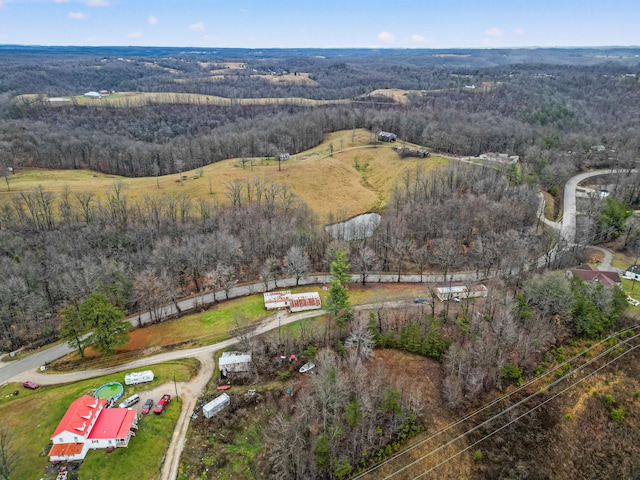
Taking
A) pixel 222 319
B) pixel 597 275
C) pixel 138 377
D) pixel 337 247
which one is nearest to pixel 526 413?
pixel 597 275

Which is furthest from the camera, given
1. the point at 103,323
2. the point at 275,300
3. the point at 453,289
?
the point at 453,289

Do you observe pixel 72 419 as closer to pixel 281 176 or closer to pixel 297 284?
pixel 297 284

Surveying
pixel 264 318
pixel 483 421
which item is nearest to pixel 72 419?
pixel 264 318

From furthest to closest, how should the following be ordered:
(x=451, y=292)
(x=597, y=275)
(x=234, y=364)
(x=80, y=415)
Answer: (x=597, y=275), (x=451, y=292), (x=234, y=364), (x=80, y=415)

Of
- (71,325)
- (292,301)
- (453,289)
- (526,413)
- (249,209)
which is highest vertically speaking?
(249,209)

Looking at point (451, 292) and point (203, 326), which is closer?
point (203, 326)

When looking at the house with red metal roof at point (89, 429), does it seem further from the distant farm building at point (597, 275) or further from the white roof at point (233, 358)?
the distant farm building at point (597, 275)

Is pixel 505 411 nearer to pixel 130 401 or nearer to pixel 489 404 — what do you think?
pixel 489 404

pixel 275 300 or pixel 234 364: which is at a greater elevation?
pixel 275 300
